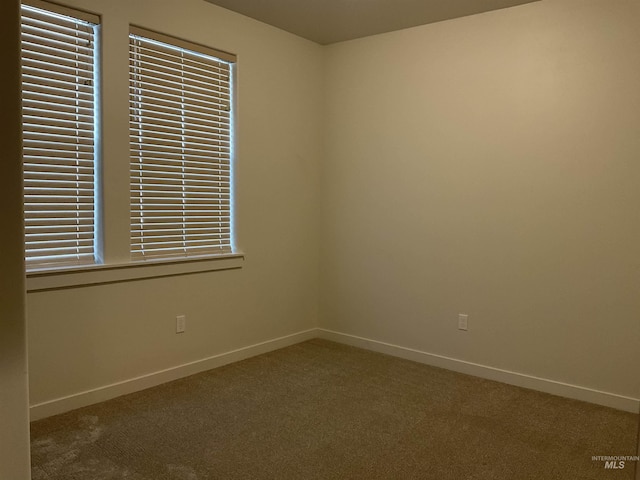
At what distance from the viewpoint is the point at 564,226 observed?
317 centimetres

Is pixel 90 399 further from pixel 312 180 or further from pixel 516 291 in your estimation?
pixel 516 291

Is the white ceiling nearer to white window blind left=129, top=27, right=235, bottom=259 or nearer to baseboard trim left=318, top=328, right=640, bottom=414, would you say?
white window blind left=129, top=27, right=235, bottom=259

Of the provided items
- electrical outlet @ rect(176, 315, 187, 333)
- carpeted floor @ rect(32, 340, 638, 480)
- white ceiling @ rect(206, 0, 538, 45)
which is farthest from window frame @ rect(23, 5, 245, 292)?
white ceiling @ rect(206, 0, 538, 45)

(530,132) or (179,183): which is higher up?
(530,132)

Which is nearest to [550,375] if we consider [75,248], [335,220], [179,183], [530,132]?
[530,132]

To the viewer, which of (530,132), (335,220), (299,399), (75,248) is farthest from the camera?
(335,220)

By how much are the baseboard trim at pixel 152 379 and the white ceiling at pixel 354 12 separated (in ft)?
8.14

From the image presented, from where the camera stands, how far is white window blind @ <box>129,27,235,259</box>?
312 centimetres

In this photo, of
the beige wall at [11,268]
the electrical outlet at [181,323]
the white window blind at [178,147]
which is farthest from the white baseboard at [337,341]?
the beige wall at [11,268]

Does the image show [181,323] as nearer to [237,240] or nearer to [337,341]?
[237,240]

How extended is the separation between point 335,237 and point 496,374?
67.0 inches

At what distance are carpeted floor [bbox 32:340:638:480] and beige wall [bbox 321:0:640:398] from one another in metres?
0.44

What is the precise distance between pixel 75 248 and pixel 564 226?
2.97 meters

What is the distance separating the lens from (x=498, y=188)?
3.42 m
